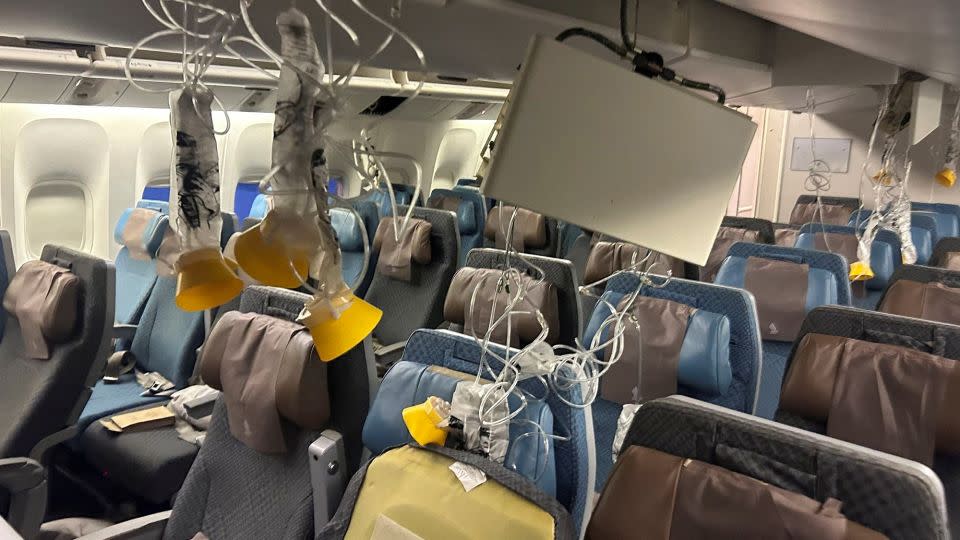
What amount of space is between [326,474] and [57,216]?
4070mm

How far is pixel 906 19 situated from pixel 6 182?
4863 millimetres

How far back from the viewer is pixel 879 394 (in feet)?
6.06

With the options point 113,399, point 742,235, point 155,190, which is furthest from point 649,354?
point 155,190

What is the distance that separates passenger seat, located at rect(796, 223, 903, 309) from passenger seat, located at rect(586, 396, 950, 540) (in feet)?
9.31

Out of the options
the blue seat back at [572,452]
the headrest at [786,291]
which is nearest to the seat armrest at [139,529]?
the blue seat back at [572,452]

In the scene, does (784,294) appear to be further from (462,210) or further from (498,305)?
(462,210)

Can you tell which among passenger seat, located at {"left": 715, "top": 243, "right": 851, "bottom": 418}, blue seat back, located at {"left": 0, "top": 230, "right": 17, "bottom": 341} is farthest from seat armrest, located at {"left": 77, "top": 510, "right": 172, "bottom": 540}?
passenger seat, located at {"left": 715, "top": 243, "right": 851, "bottom": 418}

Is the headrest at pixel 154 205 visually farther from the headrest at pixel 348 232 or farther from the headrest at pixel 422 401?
the headrest at pixel 422 401

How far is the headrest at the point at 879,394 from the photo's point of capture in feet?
5.78

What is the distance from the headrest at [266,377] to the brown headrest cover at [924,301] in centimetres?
215

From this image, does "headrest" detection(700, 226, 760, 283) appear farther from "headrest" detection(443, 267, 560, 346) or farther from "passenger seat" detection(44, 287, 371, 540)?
"passenger seat" detection(44, 287, 371, 540)

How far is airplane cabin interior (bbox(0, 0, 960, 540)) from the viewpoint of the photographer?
932 millimetres

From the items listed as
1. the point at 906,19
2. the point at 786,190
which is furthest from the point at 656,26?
the point at 786,190

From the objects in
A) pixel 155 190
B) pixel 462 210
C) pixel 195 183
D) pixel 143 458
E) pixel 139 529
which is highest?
pixel 195 183
